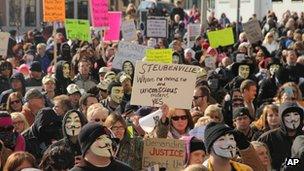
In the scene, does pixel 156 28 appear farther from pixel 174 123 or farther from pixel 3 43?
pixel 174 123

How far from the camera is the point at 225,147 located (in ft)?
21.6

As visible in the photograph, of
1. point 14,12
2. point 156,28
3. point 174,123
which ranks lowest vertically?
point 174,123

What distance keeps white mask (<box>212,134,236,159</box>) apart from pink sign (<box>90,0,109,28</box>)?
1180cm

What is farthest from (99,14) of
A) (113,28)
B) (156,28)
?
(156,28)

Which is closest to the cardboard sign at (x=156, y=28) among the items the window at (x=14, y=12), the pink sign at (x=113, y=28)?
the pink sign at (x=113, y=28)

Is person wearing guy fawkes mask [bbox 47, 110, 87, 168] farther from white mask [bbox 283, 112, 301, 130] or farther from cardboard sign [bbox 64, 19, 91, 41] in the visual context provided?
cardboard sign [bbox 64, 19, 91, 41]

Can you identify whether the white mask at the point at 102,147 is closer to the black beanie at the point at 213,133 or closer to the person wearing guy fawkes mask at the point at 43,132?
the black beanie at the point at 213,133

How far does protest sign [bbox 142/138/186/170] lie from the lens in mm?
7645

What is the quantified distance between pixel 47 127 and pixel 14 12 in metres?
29.5

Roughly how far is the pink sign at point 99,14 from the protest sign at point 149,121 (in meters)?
9.07

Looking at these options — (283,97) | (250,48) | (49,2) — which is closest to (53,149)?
(283,97)

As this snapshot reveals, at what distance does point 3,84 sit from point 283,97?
174 inches

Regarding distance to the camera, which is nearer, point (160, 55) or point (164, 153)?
point (164, 153)

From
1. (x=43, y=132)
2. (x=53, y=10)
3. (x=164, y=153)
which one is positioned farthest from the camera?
(x=53, y=10)
